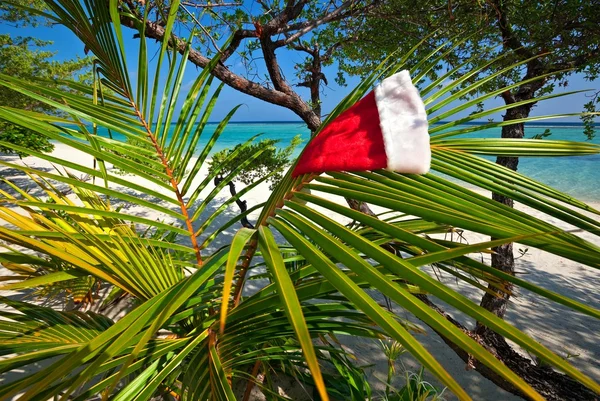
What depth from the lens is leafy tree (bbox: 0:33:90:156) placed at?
5371 mm

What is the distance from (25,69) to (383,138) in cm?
796

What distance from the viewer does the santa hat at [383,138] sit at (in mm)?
575

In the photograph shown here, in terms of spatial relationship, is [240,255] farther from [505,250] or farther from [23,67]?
[23,67]

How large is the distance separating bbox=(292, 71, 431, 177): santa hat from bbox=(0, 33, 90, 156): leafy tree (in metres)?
6.21

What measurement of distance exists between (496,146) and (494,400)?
227 centimetres

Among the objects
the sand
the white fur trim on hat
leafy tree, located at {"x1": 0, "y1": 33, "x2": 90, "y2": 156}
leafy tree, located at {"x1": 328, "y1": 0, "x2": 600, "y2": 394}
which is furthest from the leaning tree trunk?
leafy tree, located at {"x1": 0, "y1": 33, "x2": 90, "y2": 156}

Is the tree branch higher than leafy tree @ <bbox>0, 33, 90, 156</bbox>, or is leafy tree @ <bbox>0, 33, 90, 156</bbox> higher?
leafy tree @ <bbox>0, 33, 90, 156</bbox>

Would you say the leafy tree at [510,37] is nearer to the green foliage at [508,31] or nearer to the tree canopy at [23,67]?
the green foliage at [508,31]

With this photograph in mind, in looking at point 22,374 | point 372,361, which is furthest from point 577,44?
point 22,374

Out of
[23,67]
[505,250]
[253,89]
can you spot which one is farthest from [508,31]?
[23,67]

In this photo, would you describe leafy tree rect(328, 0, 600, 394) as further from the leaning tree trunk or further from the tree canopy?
the tree canopy

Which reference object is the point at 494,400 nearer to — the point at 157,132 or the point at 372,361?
the point at 372,361

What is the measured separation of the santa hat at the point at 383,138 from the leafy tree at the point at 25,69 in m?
6.21

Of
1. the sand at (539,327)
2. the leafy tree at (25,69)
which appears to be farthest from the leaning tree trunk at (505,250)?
the leafy tree at (25,69)
